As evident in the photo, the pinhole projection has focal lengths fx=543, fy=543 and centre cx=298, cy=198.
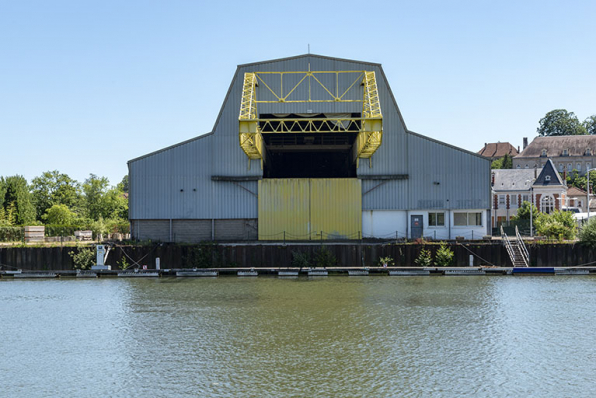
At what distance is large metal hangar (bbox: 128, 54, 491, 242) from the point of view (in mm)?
42250

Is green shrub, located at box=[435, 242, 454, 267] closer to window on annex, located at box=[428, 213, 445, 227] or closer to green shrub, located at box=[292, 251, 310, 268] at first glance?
window on annex, located at box=[428, 213, 445, 227]

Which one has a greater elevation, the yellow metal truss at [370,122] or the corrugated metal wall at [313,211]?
the yellow metal truss at [370,122]

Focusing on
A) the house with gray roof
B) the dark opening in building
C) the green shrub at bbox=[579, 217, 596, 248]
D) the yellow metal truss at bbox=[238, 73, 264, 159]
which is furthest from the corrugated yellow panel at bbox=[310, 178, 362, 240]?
the house with gray roof

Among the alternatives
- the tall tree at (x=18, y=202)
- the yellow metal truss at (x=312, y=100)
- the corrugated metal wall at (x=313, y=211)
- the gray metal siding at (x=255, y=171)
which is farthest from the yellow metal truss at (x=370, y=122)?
the tall tree at (x=18, y=202)

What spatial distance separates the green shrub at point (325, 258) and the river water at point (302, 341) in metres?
5.98

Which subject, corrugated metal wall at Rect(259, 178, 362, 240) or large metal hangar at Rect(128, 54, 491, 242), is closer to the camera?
large metal hangar at Rect(128, 54, 491, 242)

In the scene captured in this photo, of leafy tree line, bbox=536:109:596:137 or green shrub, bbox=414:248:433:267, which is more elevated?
leafy tree line, bbox=536:109:596:137

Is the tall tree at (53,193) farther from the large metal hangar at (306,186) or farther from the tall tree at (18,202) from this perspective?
the large metal hangar at (306,186)

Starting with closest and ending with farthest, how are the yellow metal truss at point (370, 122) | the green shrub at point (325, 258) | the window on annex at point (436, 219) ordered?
the yellow metal truss at point (370, 122), the green shrub at point (325, 258), the window on annex at point (436, 219)

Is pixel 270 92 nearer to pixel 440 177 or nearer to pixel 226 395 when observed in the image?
pixel 440 177

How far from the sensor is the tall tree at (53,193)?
87.8m

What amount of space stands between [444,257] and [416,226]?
15.2 feet

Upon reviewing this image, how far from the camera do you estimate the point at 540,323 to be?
22.9 metres

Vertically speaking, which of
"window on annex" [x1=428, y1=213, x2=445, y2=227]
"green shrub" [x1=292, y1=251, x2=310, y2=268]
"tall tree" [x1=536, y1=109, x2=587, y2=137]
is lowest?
"green shrub" [x1=292, y1=251, x2=310, y2=268]
